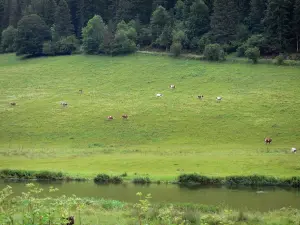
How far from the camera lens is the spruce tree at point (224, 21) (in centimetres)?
9825

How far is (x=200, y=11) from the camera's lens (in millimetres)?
104125

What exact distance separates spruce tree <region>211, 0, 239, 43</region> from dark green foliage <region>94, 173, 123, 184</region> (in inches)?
2608

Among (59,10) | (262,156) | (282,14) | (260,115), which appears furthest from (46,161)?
(59,10)

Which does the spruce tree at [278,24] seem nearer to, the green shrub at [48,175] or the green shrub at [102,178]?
the green shrub at [102,178]

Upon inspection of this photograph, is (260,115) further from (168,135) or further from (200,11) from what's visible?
(200,11)

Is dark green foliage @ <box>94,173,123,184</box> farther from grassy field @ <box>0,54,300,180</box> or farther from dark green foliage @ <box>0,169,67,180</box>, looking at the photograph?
dark green foliage @ <box>0,169,67,180</box>

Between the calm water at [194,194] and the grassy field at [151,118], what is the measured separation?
13.7 ft

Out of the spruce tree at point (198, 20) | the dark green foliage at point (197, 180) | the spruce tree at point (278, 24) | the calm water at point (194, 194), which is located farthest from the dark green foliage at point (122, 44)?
the dark green foliage at point (197, 180)

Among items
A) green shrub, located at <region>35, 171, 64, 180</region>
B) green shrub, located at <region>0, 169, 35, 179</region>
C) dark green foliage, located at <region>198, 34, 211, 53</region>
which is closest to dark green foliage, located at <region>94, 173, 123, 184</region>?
green shrub, located at <region>35, 171, 64, 180</region>

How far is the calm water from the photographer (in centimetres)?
3070

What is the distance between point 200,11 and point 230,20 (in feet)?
29.9

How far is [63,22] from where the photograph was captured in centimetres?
11812

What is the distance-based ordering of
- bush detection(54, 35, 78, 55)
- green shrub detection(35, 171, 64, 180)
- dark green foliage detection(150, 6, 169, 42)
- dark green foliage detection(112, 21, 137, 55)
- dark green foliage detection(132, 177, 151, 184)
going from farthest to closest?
bush detection(54, 35, 78, 55) → dark green foliage detection(150, 6, 169, 42) → dark green foliage detection(112, 21, 137, 55) → green shrub detection(35, 171, 64, 180) → dark green foliage detection(132, 177, 151, 184)

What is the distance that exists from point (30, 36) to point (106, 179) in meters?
82.7
